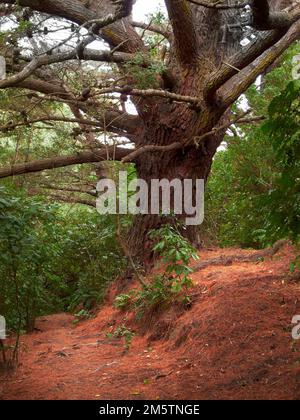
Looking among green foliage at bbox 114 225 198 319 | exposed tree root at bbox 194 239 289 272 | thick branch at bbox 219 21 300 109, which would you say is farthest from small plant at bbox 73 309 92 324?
thick branch at bbox 219 21 300 109

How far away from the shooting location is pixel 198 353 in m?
5.47

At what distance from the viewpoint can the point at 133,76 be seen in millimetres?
7887

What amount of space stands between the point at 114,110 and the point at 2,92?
6.79 feet

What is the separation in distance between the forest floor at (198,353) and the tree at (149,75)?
90.7 inches

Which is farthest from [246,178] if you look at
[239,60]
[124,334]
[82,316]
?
[124,334]

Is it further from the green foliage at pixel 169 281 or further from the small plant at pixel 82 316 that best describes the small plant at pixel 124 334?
the small plant at pixel 82 316

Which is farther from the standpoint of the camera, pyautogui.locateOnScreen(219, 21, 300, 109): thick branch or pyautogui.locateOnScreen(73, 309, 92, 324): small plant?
pyautogui.locateOnScreen(73, 309, 92, 324): small plant

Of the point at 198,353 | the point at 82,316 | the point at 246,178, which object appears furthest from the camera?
the point at 246,178

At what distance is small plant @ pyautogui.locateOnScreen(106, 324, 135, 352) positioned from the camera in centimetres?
702

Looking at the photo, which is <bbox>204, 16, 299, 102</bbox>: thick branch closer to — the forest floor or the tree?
the tree

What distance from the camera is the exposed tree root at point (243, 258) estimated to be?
8242mm

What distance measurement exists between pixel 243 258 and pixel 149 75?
3446mm

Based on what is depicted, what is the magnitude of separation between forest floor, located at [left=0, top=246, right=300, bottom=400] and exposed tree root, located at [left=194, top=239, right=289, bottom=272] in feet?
0.77

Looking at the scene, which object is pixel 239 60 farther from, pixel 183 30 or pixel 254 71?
pixel 183 30
